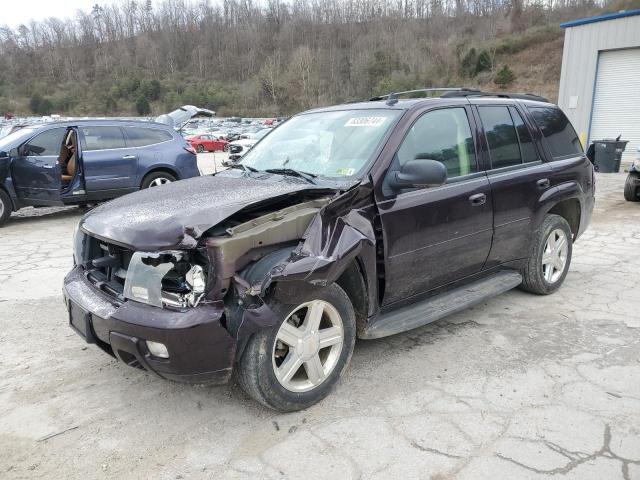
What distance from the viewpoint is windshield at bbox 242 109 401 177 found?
3479mm

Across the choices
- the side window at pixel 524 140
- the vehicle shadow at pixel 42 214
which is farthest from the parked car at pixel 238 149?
the vehicle shadow at pixel 42 214

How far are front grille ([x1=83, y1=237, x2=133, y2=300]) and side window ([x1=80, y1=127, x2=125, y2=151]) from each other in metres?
6.08

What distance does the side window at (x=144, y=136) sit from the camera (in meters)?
9.27

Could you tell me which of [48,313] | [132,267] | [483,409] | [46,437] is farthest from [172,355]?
[48,313]

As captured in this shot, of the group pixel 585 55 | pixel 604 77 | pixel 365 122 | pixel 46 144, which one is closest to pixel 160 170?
pixel 46 144

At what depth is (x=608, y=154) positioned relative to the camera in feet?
48.7

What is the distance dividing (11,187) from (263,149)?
598cm

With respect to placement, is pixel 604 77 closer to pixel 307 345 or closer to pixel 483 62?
pixel 307 345

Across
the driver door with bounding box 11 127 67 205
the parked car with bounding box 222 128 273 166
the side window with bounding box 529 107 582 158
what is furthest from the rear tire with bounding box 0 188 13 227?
the side window with bounding box 529 107 582 158

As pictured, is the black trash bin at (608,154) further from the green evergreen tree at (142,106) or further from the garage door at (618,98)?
the green evergreen tree at (142,106)

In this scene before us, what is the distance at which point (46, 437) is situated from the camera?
2.79 meters

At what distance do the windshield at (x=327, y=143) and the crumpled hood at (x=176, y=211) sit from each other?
36 centimetres

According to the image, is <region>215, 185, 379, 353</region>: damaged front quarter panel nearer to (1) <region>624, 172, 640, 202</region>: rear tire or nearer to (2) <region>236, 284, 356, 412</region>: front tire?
(2) <region>236, 284, 356, 412</region>: front tire

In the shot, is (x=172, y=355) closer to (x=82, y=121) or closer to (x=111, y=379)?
(x=111, y=379)
